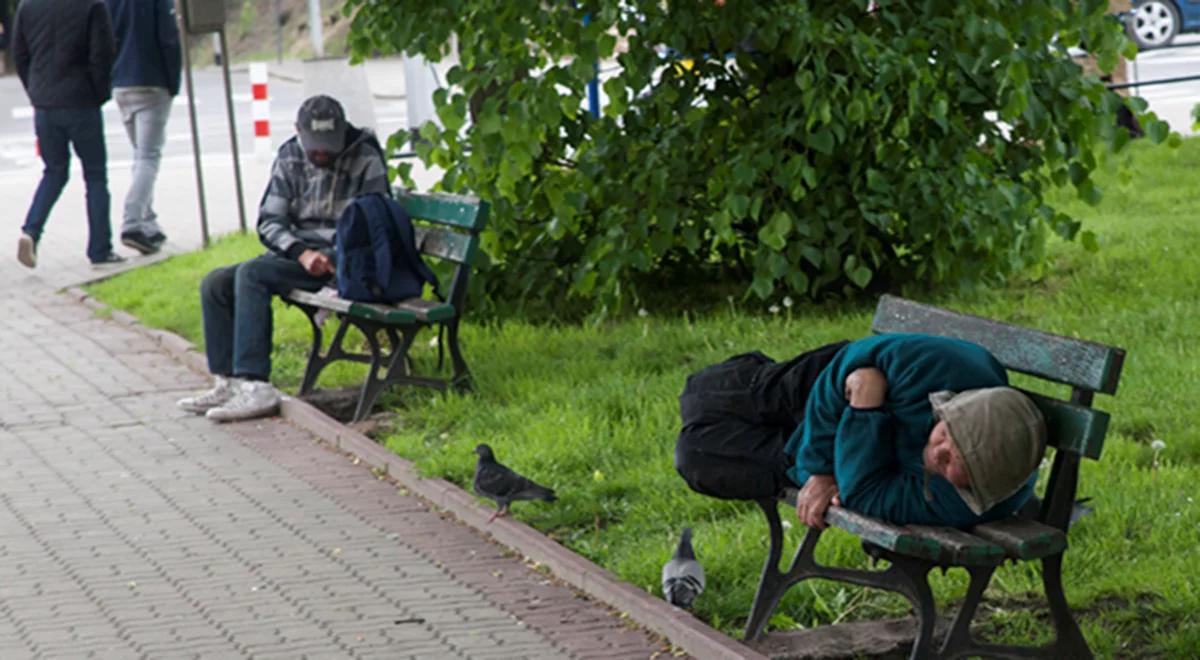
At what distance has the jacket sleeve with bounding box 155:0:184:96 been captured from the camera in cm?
1488

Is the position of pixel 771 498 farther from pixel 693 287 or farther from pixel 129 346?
pixel 129 346

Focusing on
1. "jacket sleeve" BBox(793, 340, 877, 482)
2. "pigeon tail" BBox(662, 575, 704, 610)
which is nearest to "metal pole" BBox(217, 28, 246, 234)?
"pigeon tail" BBox(662, 575, 704, 610)

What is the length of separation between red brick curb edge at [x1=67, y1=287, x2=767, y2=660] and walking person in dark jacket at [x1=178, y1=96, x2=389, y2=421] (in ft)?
0.94

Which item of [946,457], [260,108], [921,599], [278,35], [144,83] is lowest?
[278,35]

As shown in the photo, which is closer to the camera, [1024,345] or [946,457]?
[946,457]

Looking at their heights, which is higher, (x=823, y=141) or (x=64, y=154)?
(x=823, y=141)

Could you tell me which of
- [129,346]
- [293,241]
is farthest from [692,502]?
[129,346]

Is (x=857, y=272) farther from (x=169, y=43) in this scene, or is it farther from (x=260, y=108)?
(x=260, y=108)

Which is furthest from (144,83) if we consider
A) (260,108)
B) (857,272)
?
(857,272)

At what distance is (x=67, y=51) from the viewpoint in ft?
45.9

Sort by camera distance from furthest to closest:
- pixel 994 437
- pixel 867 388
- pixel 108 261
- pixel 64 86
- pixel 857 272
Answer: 1. pixel 108 261
2. pixel 64 86
3. pixel 857 272
4. pixel 867 388
5. pixel 994 437

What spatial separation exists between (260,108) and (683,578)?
1548 centimetres

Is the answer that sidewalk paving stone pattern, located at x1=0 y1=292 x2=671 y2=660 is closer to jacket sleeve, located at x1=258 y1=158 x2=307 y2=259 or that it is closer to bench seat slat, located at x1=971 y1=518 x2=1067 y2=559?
jacket sleeve, located at x1=258 y1=158 x2=307 y2=259

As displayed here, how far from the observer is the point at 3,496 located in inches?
310
